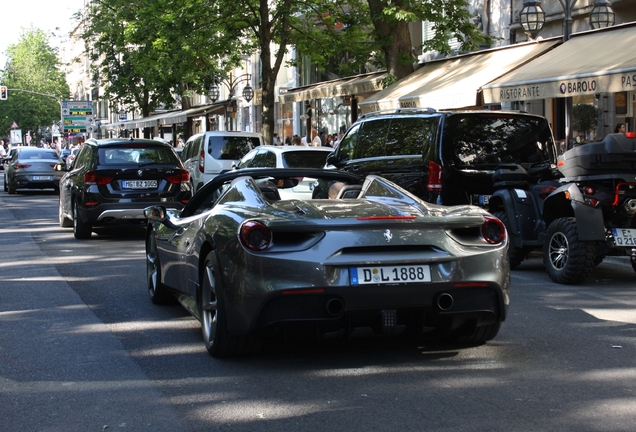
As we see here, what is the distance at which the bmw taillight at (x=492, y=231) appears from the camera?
6.01 meters

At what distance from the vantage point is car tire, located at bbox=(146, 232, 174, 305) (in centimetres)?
834

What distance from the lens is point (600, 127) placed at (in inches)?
915

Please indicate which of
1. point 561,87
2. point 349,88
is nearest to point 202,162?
point 349,88

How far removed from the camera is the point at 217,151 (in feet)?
78.9

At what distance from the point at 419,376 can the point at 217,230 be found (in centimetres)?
156

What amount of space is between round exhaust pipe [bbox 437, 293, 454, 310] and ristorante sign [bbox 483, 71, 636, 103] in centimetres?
1090

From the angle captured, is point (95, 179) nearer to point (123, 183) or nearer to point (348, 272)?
→ point (123, 183)

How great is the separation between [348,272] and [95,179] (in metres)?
9.90

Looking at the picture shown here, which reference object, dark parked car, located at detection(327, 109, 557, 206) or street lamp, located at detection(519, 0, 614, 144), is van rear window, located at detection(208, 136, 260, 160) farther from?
dark parked car, located at detection(327, 109, 557, 206)

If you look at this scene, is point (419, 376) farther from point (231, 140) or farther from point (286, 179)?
point (231, 140)

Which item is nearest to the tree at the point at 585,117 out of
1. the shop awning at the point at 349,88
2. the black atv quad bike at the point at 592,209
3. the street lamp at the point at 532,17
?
the street lamp at the point at 532,17

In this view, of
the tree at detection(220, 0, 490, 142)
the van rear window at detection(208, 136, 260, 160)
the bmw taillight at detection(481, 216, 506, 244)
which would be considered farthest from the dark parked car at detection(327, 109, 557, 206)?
the van rear window at detection(208, 136, 260, 160)

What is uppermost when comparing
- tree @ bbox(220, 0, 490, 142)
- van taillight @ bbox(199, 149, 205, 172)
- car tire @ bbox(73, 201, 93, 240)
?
tree @ bbox(220, 0, 490, 142)

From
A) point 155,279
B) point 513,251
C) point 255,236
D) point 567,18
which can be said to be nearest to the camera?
point 255,236
